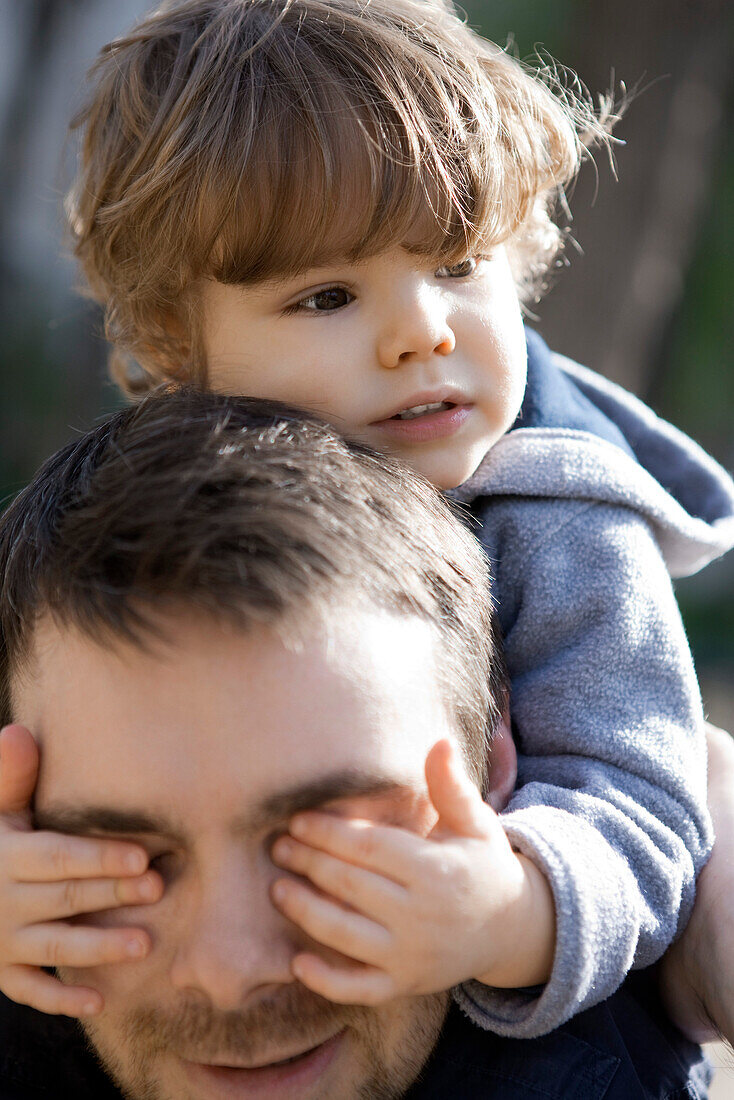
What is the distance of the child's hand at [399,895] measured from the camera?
1.27m

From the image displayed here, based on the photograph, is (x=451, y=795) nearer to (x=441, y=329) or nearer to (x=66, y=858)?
(x=66, y=858)

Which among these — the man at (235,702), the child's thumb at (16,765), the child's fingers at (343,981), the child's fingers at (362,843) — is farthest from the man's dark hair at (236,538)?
the child's fingers at (343,981)

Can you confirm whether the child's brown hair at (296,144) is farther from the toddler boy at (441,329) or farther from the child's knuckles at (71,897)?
the child's knuckles at (71,897)

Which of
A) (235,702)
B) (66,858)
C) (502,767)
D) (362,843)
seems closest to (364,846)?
(362,843)

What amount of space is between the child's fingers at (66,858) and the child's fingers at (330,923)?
17 centimetres

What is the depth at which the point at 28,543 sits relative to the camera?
4.95ft

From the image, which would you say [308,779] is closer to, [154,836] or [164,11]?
[154,836]

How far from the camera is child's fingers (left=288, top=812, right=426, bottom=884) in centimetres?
127

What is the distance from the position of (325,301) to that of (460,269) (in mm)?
252


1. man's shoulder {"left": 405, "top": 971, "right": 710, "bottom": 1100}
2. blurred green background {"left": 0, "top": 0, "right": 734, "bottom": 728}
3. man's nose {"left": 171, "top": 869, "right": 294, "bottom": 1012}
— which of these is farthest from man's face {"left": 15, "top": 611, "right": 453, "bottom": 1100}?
blurred green background {"left": 0, "top": 0, "right": 734, "bottom": 728}

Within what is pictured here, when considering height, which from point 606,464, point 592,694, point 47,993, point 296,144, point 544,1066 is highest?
point 296,144

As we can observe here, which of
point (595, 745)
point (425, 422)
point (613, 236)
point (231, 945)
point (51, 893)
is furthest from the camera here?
point (613, 236)

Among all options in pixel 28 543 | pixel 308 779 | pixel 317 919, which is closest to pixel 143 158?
pixel 28 543

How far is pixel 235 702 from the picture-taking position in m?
1.27
